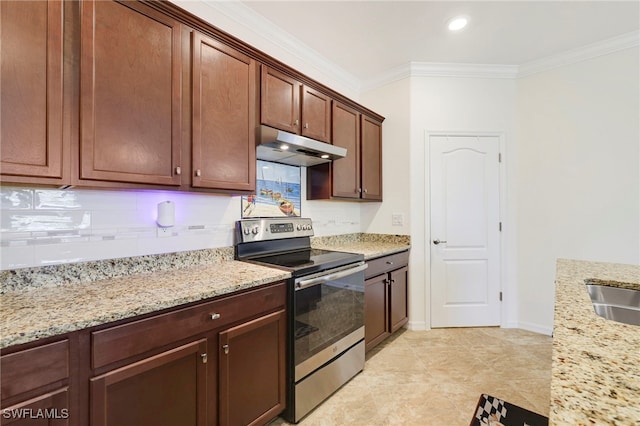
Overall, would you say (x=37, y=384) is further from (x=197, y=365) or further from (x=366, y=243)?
(x=366, y=243)

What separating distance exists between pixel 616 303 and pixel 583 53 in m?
2.58

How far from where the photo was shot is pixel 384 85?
3318 mm

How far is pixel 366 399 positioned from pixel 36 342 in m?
1.82

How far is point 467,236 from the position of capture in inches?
121

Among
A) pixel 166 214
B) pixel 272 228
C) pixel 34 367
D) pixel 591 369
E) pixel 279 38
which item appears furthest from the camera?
pixel 279 38

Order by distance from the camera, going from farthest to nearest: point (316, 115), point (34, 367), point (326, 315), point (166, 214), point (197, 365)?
point (316, 115), point (326, 315), point (166, 214), point (197, 365), point (34, 367)

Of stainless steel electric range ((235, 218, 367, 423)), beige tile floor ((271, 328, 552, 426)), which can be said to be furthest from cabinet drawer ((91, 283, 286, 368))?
beige tile floor ((271, 328, 552, 426))

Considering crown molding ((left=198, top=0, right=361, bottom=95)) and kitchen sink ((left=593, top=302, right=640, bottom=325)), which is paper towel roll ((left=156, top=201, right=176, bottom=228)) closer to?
crown molding ((left=198, top=0, right=361, bottom=95))

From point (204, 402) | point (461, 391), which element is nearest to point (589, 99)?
point (461, 391)

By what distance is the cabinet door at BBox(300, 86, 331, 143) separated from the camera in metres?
2.28

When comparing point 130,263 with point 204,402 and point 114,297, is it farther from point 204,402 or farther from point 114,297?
point 204,402

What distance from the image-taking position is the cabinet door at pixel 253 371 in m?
1.37

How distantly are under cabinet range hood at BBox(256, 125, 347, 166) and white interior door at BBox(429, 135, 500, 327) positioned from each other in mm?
1400

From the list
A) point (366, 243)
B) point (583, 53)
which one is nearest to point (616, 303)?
point (366, 243)
